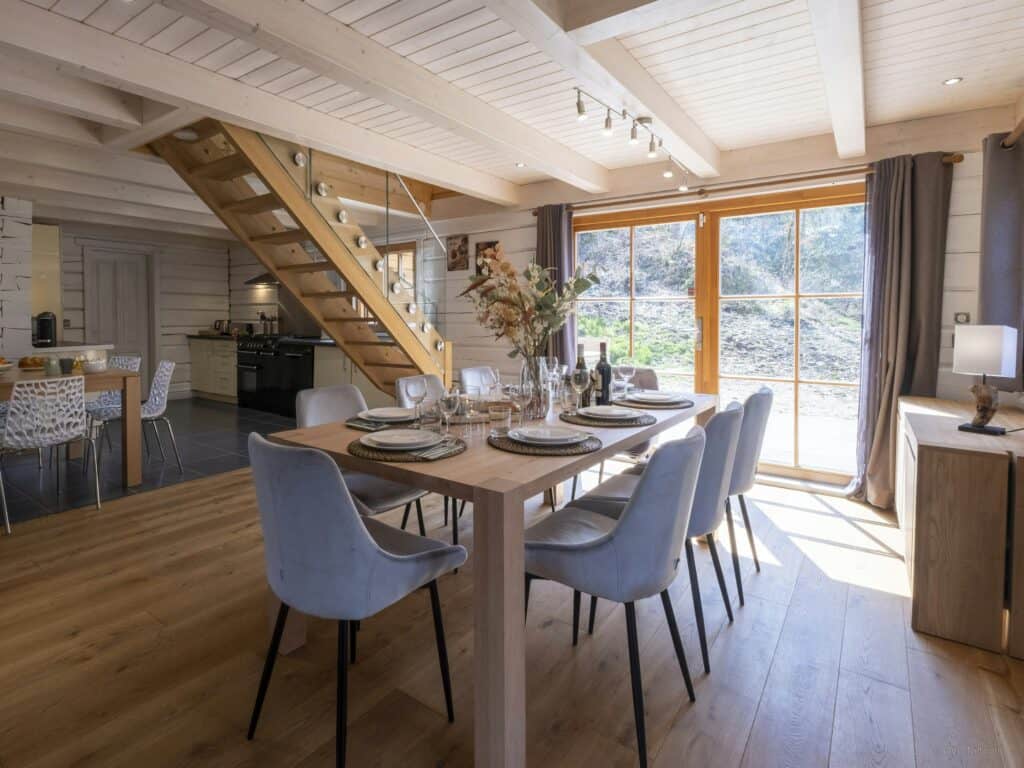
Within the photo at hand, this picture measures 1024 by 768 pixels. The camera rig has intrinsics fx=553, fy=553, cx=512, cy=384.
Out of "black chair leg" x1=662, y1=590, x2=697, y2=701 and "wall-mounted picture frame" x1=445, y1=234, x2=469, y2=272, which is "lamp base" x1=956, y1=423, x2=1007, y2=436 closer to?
"black chair leg" x1=662, y1=590, x2=697, y2=701

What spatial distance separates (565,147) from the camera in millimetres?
4004

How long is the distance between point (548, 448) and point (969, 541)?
168 cm

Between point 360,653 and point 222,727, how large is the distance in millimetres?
483

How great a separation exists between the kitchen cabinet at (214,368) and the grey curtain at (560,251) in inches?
198

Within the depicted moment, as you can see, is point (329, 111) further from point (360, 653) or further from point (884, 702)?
point (884, 702)

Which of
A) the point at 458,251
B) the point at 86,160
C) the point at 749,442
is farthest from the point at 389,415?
the point at 86,160

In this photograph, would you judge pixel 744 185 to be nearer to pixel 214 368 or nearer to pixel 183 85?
pixel 183 85

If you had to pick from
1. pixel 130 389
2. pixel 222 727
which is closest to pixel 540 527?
pixel 222 727

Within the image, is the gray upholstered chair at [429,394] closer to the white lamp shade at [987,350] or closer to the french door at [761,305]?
the french door at [761,305]

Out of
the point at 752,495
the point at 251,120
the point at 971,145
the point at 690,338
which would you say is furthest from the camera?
the point at 690,338

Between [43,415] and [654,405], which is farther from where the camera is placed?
[43,415]

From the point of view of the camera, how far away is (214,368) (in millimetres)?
8016

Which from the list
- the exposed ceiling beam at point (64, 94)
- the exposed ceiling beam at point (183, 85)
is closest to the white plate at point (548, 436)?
the exposed ceiling beam at point (183, 85)

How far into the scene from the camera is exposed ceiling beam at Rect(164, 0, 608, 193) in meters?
1.97
